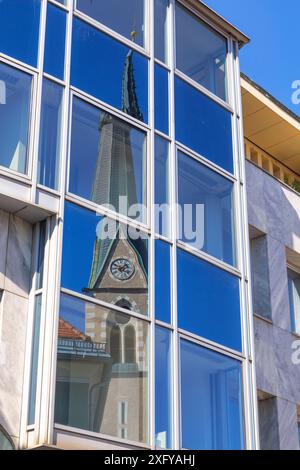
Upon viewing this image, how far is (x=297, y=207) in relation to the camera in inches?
885

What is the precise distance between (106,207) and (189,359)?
8.75 ft

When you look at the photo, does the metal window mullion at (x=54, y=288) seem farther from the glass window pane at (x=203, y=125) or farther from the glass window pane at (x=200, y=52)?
the glass window pane at (x=200, y=52)

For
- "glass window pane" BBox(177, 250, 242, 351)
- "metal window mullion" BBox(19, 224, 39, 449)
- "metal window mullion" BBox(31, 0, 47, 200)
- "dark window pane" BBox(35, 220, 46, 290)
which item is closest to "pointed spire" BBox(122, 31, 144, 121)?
"metal window mullion" BBox(31, 0, 47, 200)

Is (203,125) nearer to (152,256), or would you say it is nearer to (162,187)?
(162,187)

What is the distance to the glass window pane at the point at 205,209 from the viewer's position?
16.2m

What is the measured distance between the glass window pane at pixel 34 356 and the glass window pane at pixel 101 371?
295 millimetres

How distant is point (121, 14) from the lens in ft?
55.0

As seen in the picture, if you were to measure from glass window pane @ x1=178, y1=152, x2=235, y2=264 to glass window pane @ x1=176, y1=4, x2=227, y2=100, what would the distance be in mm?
1963

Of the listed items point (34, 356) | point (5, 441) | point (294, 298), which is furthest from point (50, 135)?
point (294, 298)

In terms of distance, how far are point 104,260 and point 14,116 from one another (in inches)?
96.8

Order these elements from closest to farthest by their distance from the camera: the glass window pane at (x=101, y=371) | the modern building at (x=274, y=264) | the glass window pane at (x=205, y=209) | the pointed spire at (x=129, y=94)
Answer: the glass window pane at (x=101, y=371) → the pointed spire at (x=129, y=94) → the glass window pane at (x=205, y=209) → the modern building at (x=274, y=264)

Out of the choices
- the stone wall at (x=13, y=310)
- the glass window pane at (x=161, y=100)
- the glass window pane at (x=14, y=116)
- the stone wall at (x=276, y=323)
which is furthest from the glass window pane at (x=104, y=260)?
the stone wall at (x=276, y=323)
